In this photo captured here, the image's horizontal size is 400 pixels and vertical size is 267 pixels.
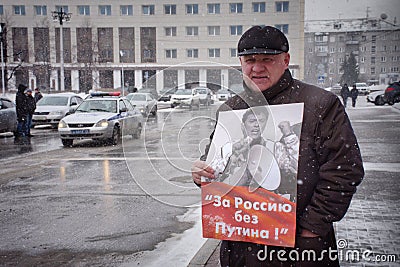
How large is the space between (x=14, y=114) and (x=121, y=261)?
15.0m

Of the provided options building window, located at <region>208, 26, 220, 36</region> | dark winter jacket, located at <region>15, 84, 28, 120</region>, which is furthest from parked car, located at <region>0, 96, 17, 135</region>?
building window, located at <region>208, 26, 220, 36</region>

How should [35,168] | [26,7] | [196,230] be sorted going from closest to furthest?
1. [196,230]
2. [35,168]
3. [26,7]

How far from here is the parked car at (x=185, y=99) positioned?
103 inches

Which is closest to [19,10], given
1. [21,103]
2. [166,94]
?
[21,103]

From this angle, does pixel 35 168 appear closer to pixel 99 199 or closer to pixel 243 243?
pixel 99 199

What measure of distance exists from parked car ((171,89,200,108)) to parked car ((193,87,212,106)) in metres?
0.03

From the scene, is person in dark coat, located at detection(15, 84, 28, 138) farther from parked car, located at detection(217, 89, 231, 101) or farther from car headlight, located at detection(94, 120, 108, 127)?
parked car, located at detection(217, 89, 231, 101)

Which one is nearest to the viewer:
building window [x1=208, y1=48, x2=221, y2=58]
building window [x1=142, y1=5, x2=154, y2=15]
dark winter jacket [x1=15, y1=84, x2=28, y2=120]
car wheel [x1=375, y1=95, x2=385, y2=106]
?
building window [x1=208, y1=48, x2=221, y2=58]

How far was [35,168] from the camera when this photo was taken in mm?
10570

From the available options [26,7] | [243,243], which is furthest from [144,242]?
[26,7]

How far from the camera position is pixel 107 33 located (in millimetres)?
32906

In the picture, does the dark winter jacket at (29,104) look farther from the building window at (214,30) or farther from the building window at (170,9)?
the building window at (214,30)

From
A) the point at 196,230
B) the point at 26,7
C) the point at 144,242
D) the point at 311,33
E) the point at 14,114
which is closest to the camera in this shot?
the point at 144,242

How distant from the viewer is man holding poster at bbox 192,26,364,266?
2104 mm
